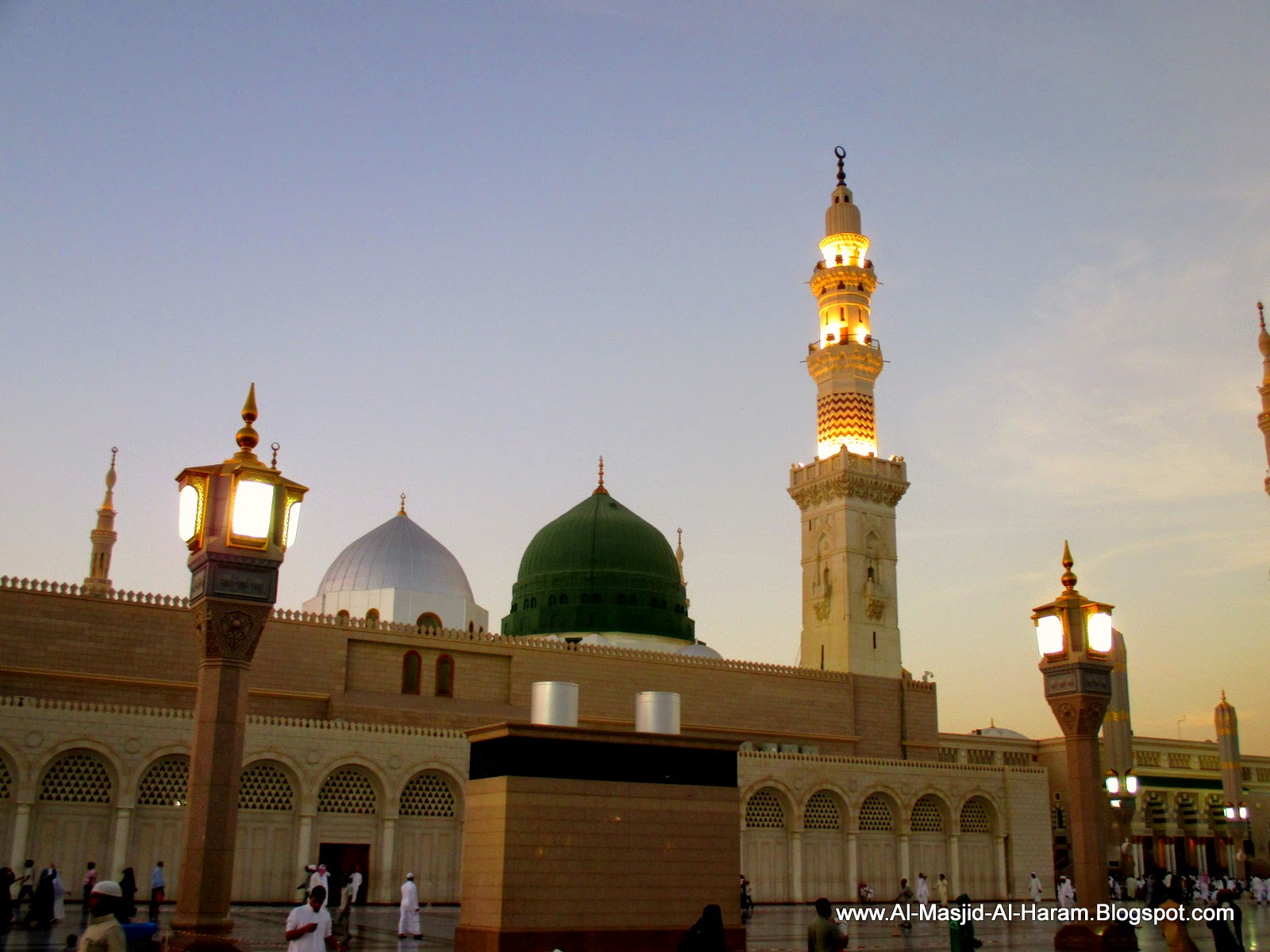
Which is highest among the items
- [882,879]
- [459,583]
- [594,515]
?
[594,515]

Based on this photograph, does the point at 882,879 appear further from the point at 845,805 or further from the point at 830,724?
the point at 830,724

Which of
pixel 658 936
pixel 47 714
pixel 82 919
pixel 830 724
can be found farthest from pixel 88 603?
pixel 830 724

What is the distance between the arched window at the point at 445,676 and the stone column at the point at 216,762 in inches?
753

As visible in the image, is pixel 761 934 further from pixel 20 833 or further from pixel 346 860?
pixel 20 833

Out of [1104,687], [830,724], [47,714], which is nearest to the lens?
[1104,687]

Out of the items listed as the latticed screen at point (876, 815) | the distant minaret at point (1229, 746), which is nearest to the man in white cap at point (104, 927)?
the latticed screen at point (876, 815)

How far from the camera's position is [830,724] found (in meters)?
32.4

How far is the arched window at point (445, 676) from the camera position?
27469 millimetres

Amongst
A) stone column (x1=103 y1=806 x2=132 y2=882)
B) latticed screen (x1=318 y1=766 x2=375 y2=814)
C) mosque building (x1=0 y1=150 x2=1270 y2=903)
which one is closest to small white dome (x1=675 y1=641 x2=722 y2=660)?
mosque building (x1=0 y1=150 x2=1270 y2=903)

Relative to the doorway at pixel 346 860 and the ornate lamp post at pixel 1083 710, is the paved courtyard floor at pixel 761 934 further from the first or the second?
the ornate lamp post at pixel 1083 710

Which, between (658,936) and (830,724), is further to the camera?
(830,724)

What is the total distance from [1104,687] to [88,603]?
18840 mm

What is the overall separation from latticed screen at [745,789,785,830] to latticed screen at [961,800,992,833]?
569cm

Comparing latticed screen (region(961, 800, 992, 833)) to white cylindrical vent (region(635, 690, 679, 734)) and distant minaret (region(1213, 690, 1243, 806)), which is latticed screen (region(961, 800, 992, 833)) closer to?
distant minaret (region(1213, 690, 1243, 806))
